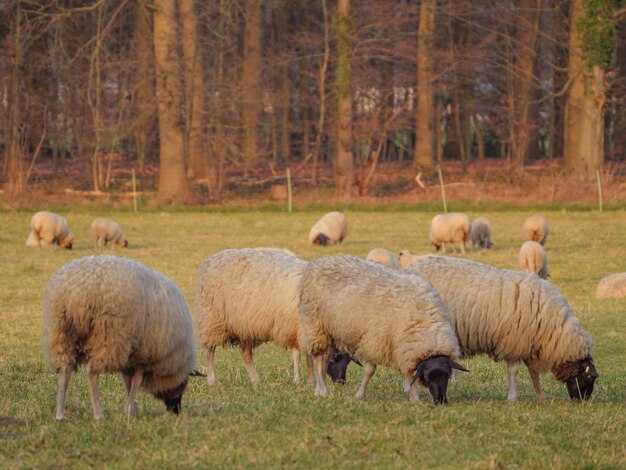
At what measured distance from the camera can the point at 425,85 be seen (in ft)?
148

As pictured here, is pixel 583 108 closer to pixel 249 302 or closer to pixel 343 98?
pixel 343 98

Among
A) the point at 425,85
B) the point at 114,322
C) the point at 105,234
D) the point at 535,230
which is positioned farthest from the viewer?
the point at 425,85

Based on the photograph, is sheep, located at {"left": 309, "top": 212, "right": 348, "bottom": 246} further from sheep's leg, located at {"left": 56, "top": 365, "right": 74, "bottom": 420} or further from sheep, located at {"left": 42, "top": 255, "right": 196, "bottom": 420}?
sheep's leg, located at {"left": 56, "top": 365, "right": 74, "bottom": 420}

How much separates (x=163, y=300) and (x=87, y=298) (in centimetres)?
56

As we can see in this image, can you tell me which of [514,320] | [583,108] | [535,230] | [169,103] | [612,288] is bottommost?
[612,288]

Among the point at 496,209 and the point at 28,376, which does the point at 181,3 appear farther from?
the point at 28,376

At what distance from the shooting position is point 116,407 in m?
8.26

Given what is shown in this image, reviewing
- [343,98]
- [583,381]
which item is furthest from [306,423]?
[343,98]

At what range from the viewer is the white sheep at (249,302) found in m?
10.1

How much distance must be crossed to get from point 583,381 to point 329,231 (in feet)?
56.2

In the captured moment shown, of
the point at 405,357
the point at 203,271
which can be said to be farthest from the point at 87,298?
the point at 203,271

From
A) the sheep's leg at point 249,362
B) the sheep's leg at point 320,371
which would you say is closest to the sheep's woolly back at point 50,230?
the sheep's leg at point 249,362

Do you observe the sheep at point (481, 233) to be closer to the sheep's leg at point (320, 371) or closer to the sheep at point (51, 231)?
the sheep at point (51, 231)

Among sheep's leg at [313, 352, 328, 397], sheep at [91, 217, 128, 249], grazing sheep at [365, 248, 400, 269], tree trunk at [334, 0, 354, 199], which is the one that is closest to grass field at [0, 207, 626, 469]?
sheep's leg at [313, 352, 328, 397]
